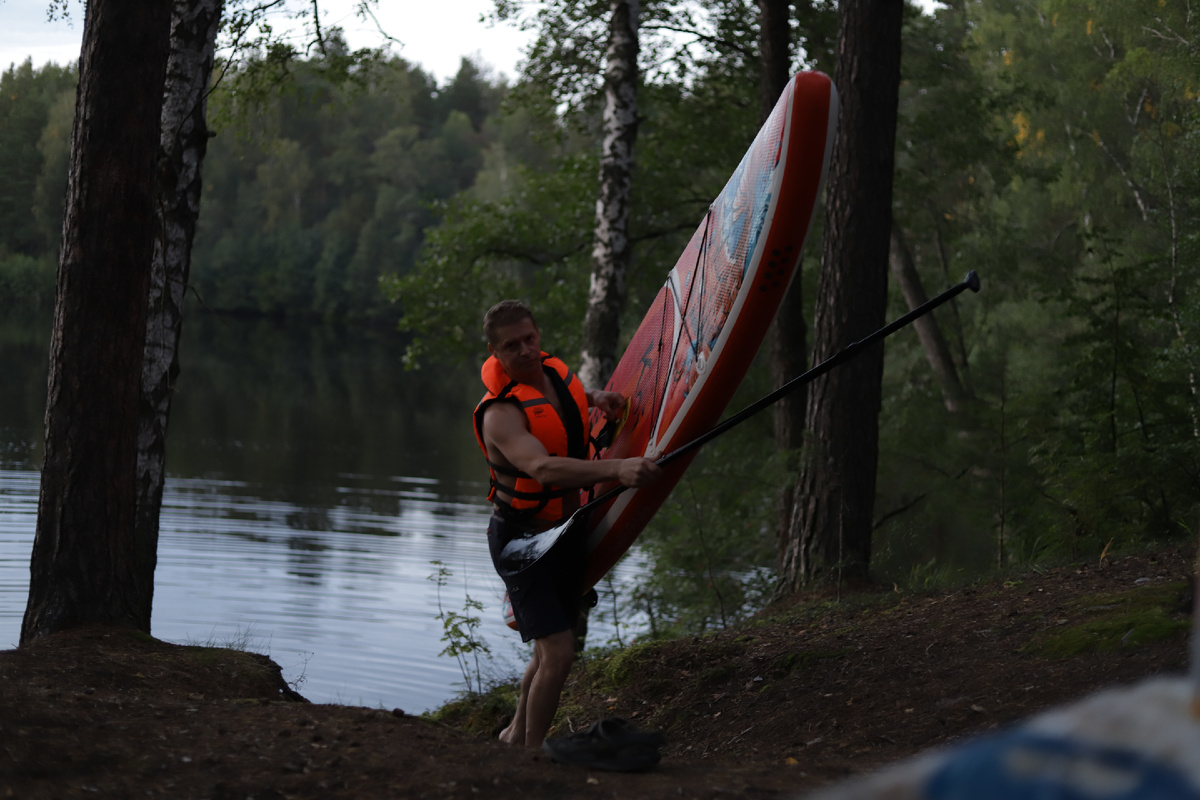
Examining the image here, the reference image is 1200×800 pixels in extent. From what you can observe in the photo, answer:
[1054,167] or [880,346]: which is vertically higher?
[1054,167]

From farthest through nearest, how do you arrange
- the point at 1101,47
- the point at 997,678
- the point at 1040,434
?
the point at 1101,47 → the point at 1040,434 → the point at 997,678

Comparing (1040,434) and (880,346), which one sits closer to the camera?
(880,346)

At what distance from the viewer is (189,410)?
1169 inches

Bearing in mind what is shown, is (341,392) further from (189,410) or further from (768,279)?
(768,279)

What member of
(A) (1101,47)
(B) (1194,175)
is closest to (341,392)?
(A) (1101,47)

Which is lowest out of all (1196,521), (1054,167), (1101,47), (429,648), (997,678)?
(429,648)

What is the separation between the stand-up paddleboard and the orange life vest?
1.24 feet

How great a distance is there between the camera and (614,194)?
34.0 ft

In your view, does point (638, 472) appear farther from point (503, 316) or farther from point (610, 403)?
point (610, 403)

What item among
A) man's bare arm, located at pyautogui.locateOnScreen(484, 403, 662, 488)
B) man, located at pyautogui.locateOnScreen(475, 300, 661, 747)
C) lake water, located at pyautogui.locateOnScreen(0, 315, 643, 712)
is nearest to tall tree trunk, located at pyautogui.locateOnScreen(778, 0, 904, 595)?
lake water, located at pyautogui.locateOnScreen(0, 315, 643, 712)

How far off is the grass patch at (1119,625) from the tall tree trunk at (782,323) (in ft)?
18.9

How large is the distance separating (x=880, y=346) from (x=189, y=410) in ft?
84.2

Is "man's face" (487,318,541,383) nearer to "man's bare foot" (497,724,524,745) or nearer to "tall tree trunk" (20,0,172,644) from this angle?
"man's bare foot" (497,724,524,745)

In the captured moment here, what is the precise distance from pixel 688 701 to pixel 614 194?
5.97 m
